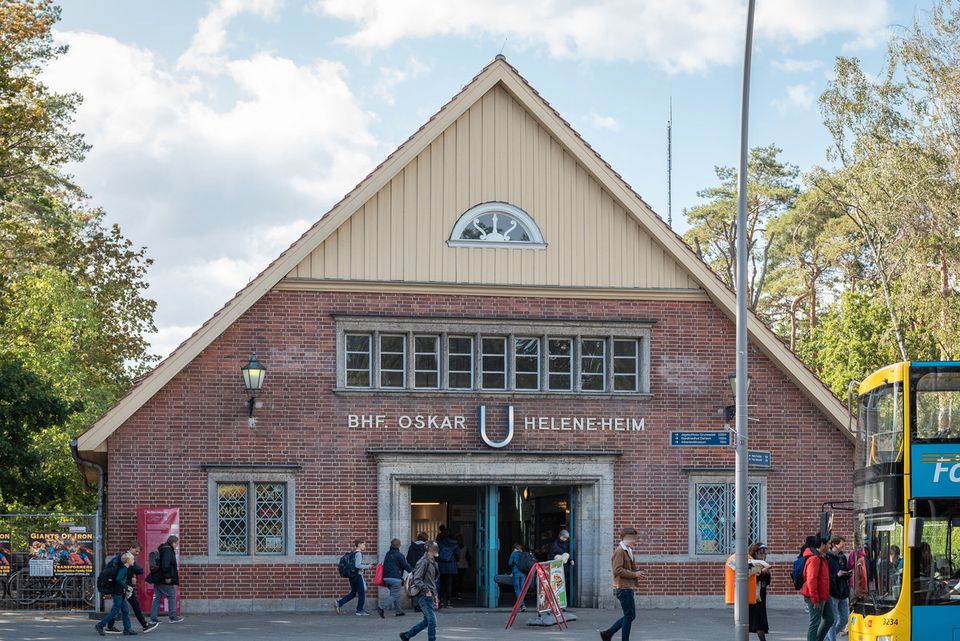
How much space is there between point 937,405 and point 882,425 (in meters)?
0.82

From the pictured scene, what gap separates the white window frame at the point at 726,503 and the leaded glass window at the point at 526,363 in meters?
3.51

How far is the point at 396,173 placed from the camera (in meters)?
26.1

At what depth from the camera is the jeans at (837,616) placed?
20203mm

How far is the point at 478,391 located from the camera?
26703 millimetres

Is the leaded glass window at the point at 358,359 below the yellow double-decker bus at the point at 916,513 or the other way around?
the other way around

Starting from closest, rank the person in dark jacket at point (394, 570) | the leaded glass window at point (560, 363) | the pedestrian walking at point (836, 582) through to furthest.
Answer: the pedestrian walking at point (836, 582), the person in dark jacket at point (394, 570), the leaded glass window at point (560, 363)

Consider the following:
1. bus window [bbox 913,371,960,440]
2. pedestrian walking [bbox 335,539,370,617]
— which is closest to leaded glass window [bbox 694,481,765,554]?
pedestrian walking [bbox 335,539,370,617]

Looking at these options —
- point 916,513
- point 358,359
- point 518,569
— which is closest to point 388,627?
point 518,569

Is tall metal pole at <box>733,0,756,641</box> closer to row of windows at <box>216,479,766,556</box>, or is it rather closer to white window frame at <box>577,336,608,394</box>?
white window frame at <box>577,336,608,394</box>

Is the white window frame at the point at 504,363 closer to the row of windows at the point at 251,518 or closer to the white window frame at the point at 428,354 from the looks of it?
the white window frame at the point at 428,354

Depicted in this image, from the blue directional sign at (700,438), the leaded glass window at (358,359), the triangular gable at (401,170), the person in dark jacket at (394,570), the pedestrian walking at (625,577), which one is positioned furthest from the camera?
the leaded glass window at (358,359)

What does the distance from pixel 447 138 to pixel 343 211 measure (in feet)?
8.20

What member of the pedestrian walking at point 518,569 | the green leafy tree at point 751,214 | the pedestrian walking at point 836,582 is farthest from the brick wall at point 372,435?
the green leafy tree at point 751,214

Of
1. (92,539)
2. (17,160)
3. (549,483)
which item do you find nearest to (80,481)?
(17,160)
